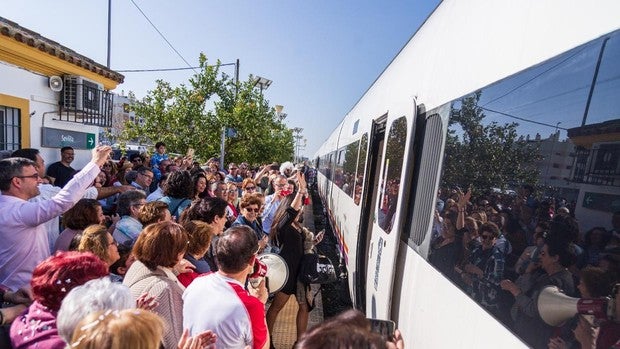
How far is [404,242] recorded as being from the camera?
9.54ft

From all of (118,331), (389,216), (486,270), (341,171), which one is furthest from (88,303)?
(341,171)

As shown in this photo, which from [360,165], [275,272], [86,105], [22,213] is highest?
[86,105]

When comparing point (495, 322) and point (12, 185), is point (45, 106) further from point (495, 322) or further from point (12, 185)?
point (495, 322)

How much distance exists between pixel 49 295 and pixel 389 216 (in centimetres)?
238

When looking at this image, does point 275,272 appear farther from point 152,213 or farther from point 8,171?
point 8,171

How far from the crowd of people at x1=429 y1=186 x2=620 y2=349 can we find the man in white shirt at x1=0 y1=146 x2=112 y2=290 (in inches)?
95.6

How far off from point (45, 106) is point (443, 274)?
6.60 m

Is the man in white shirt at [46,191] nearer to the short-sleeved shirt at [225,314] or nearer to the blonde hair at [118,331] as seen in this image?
the short-sleeved shirt at [225,314]

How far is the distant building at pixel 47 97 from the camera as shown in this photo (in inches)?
211

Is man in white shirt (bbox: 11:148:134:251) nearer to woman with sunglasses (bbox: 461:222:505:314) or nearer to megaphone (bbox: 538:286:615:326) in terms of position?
woman with sunglasses (bbox: 461:222:505:314)

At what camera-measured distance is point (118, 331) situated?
125 centimetres

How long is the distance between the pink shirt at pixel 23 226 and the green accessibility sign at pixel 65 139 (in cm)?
427

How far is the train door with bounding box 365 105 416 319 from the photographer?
112 inches

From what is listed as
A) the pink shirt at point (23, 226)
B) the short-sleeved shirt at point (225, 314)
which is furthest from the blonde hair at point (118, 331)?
the pink shirt at point (23, 226)
